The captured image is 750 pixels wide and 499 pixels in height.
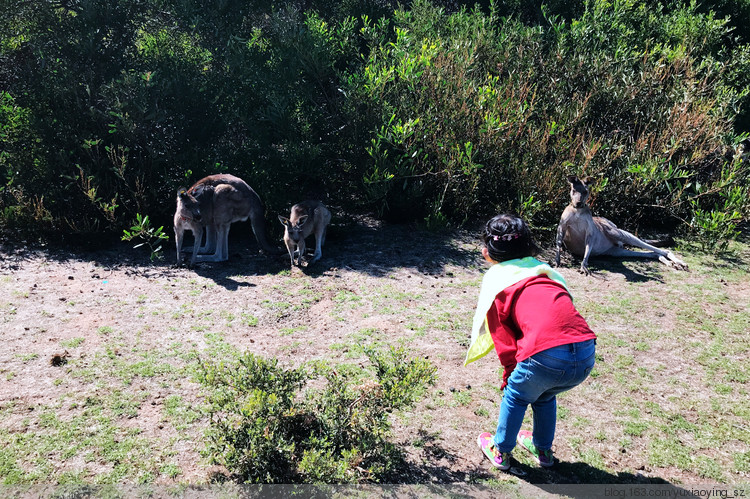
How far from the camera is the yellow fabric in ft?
12.3

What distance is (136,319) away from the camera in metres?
6.42

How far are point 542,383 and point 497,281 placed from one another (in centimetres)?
71

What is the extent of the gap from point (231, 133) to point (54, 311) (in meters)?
5.25

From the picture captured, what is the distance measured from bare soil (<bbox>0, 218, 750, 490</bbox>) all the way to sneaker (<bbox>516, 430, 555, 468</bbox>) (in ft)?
0.25

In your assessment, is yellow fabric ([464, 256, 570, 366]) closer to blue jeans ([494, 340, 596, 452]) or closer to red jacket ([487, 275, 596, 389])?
red jacket ([487, 275, 596, 389])

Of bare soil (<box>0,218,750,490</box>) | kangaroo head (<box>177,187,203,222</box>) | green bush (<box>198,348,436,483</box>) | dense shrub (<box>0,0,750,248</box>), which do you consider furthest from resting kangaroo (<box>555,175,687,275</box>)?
kangaroo head (<box>177,187,203,222</box>)

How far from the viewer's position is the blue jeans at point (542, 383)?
351cm

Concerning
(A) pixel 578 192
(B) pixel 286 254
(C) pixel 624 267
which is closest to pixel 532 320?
(A) pixel 578 192

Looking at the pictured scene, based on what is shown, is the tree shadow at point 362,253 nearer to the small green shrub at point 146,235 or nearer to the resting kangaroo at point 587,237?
the small green shrub at point 146,235

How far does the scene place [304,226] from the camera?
26.9ft

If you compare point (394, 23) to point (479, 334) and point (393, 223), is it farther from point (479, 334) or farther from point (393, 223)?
point (479, 334)

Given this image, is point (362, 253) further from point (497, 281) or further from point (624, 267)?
point (497, 281)

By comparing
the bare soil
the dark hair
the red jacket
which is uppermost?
the dark hair

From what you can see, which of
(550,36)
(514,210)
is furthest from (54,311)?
(550,36)
